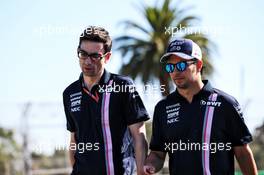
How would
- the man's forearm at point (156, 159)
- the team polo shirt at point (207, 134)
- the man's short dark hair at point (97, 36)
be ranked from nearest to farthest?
the team polo shirt at point (207, 134)
the man's forearm at point (156, 159)
the man's short dark hair at point (97, 36)

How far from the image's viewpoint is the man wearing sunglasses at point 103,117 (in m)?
5.79

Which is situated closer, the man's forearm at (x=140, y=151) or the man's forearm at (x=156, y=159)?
the man's forearm at (x=156, y=159)

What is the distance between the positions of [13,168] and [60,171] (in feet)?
15.3

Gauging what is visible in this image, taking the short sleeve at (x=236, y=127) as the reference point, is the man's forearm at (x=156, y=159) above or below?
below

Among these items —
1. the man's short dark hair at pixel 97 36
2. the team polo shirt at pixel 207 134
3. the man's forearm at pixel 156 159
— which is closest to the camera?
the team polo shirt at pixel 207 134

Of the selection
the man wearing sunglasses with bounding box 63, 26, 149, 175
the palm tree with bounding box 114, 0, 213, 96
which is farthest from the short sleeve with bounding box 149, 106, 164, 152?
the palm tree with bounding box 114, 0, 213, 96

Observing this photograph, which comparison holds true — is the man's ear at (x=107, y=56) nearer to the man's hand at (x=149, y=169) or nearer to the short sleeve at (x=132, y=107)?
the short sleeve at (x=132, y=107)

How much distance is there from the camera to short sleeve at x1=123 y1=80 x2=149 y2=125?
5883 millimetres

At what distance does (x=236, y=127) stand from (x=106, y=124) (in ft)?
3.78

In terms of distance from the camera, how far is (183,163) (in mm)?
5535

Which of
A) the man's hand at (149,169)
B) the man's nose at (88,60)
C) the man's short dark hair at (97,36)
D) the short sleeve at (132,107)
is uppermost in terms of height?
the man's short dark hair at (97,36)

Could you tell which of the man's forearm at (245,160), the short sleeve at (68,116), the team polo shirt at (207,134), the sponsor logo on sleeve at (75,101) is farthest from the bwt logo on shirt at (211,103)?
the short sleeve at (68,116)

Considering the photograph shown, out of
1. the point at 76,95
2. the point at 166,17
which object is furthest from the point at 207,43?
the point at 76,95

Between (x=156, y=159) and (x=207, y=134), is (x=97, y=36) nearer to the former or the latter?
(x=156, y=159)
